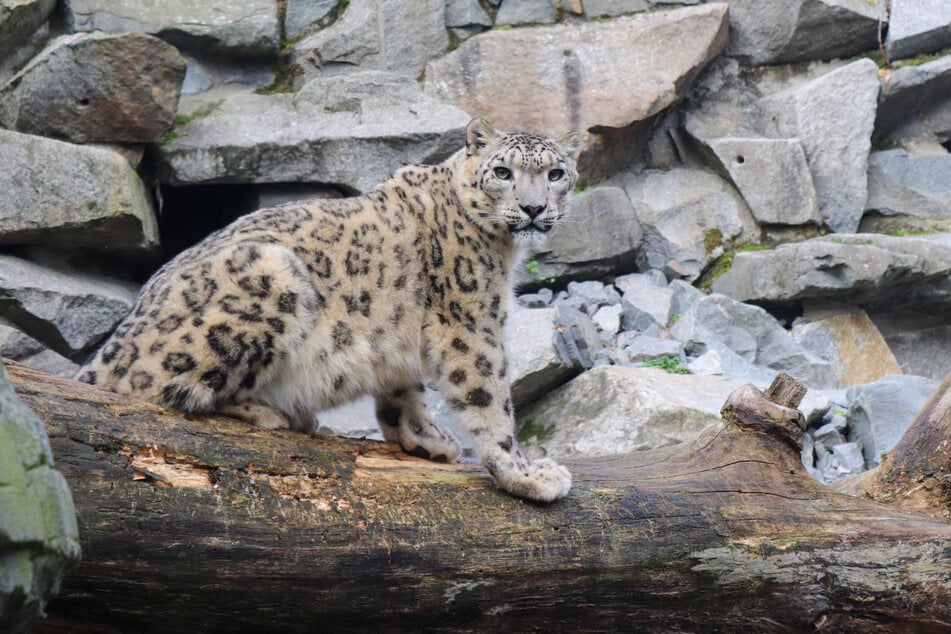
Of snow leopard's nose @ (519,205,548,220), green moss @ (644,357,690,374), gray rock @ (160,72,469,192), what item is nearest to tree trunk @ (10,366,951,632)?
snow leopard's nose @ (519,205,548,220)

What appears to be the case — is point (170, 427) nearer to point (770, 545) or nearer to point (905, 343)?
point (770, 545)

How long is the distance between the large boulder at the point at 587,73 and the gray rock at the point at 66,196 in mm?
3037

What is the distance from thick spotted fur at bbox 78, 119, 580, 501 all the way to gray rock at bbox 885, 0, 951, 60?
5.25 metres

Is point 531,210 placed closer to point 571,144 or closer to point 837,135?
point 571,144

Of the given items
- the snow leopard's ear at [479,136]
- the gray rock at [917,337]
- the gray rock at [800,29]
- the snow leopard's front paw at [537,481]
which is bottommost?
the gray rock at [917,337]

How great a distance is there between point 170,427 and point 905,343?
758 cm

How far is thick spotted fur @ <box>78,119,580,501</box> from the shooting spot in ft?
12.8

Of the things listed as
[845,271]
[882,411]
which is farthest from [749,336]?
[882,411]

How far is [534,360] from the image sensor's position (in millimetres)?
7141

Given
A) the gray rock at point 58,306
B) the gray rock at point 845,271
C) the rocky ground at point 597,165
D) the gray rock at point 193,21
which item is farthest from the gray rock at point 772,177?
the gray rock at point 58,306

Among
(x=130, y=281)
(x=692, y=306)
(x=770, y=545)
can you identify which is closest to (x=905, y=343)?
(x=692, y=306)

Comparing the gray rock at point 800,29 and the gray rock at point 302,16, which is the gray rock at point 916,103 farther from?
the gray rock at point 302,16

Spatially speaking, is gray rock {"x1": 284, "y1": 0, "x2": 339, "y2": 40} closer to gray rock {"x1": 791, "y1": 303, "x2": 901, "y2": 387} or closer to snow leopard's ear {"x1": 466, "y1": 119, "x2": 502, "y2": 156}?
snow leopard's ear {"x1": 466, "y1": 119, "x2": 502, "y2": 156}

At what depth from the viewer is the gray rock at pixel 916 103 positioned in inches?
358
